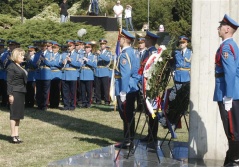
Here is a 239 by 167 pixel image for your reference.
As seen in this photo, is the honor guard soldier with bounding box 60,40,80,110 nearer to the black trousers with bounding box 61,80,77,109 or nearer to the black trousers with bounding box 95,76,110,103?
the black trousers with bounding box 61,80,77,109

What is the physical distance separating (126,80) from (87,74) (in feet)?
27.1

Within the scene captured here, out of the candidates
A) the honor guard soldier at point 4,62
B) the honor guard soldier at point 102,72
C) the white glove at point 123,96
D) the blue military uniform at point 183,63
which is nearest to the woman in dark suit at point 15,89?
the white glove at point 123,96

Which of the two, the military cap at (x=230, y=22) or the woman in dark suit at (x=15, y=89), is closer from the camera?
the military cap at (x=230, y=22)

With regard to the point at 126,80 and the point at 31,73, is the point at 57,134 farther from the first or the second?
the point at 31,73

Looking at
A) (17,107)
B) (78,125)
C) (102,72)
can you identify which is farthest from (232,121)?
(102,72)

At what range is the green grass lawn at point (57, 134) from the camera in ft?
37.7

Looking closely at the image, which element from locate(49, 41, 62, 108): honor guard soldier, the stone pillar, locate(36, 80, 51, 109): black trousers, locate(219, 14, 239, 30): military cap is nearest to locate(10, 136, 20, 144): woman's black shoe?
the stone pillar

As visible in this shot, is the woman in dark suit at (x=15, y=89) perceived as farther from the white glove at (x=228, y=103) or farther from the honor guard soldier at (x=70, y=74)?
the honor guard soldier at (x=70, y=74)

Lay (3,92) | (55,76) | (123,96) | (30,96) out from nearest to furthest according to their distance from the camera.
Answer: (123,96)
(55,76)
(30,96)
(3,92)

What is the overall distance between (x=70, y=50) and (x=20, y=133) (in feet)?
17.4

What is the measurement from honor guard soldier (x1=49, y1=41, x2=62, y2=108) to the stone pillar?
8.63 metres

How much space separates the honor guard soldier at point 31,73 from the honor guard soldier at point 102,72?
2043 mm

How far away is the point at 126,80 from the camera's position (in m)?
11.2

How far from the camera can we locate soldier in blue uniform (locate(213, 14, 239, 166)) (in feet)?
29.7
